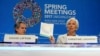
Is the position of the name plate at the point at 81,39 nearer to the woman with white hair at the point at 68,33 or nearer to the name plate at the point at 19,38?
the woman with white hair at the point at 68,33

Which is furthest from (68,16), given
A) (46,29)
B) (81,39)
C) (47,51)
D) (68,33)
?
(47,51)

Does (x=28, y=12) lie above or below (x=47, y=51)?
above

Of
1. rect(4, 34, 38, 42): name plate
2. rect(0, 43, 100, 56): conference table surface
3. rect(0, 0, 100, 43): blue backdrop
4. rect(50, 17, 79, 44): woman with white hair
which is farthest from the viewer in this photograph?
rect(0, 0, 100, 43): blue backdrop

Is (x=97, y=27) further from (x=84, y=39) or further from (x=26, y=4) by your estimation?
(x=84, y=39)

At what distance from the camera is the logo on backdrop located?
Answer: 4.87 meters

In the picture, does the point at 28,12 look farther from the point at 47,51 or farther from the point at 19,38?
the point at 47,51

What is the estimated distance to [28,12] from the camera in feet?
16.0

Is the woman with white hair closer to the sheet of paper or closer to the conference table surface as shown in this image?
the sheet of paper

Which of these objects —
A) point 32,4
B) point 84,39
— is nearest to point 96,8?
point 32,4

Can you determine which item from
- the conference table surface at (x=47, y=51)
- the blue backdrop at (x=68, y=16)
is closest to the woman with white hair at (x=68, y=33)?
the conference table surface at (x=47, y=51)

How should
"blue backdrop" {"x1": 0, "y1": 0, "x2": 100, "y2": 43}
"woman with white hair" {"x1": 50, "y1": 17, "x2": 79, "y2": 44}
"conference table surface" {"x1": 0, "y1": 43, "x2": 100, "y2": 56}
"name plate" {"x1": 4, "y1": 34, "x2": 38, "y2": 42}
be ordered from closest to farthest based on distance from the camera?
1. "conference table surface" {"x1": 0, "y1": 43, "x2": 100, "y2": 56}
2. "name plate" {"x1": 4, "y1": 34, "x2": 38, "y2": 42}
3. "woman with white hair" {"x1": 50, "y1": 17, "x2": 79, "y2": 44}
4. "blue backdrop" {"x1": 0, "y1": 0, "x2": 100, "y2": 43}

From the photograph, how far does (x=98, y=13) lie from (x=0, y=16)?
6.48 ft

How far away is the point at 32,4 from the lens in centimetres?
493

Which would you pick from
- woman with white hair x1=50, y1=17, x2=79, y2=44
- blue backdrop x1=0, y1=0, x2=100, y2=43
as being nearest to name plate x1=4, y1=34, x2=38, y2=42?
woman with white hair x1=50, y1=17, x2=79, y2=44
